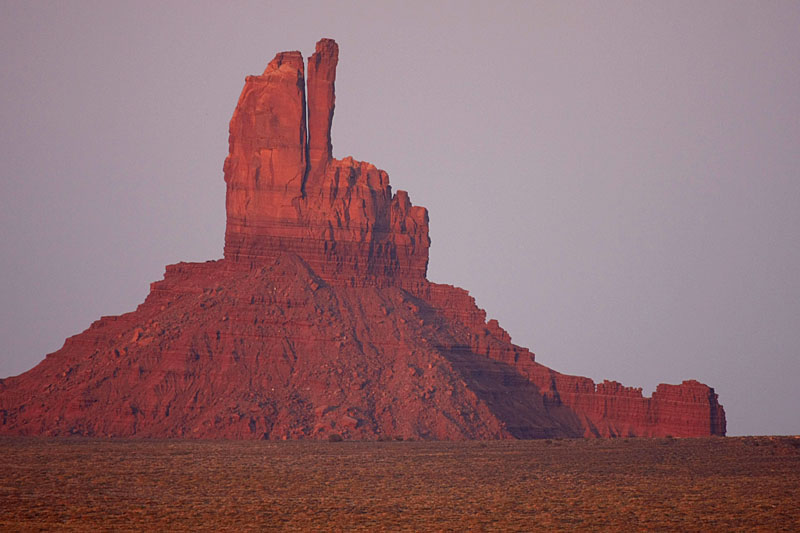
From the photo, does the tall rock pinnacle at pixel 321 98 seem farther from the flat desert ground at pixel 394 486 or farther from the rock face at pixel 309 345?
the flat desert ground at pixel 394 486

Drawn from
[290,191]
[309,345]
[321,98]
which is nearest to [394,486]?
[309,345]

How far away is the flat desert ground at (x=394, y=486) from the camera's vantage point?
49.9 metres

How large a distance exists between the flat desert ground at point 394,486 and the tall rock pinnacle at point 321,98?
3009 cm

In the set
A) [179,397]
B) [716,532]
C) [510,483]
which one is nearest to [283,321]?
[179,397]

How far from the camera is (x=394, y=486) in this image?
6241 centimetres

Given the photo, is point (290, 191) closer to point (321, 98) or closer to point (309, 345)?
point (321, 98)

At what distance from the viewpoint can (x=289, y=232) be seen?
103812mm

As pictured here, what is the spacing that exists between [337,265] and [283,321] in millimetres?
9553

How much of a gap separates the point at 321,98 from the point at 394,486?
51645mm

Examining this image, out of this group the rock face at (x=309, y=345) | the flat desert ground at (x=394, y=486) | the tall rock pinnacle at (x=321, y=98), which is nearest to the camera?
the flat desert ground at (x=394, y=486)

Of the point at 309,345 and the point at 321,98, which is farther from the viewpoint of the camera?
the point at 321,98

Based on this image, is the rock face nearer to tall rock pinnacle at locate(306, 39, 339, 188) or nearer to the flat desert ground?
tall rock pinnacle at locate(306, 39, 339, 188)

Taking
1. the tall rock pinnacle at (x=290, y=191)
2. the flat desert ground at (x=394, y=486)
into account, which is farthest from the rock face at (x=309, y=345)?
the flat desert ground at (x=394, y=486)

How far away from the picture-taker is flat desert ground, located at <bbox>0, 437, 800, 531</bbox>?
49.9 m
